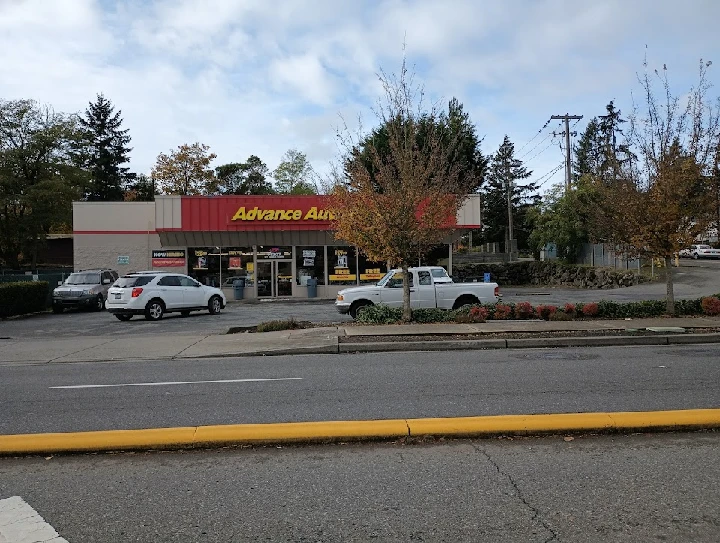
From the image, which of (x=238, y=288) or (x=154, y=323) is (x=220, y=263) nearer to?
(x=238, y=288)

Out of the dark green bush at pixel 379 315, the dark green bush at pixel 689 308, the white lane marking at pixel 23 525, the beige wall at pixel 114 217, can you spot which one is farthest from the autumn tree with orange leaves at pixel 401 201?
the beige wall at pixel 114 217

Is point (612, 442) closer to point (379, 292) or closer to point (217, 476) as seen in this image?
point (217, 476)

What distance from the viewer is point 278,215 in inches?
1179

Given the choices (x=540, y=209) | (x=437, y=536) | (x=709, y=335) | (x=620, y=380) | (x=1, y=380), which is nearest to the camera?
(x=437, y=536)

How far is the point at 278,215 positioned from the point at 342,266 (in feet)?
13.9

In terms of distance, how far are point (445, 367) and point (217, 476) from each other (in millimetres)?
5673

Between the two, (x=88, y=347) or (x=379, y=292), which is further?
(x=379, y=292)

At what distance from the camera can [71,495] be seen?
14.9ft

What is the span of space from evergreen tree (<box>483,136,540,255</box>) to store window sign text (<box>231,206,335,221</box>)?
4001cm

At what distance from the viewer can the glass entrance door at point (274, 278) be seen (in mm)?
30875

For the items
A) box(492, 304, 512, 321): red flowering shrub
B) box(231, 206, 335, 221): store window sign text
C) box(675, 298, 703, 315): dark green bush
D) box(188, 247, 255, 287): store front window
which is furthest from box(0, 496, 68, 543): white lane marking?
box(188, 247, 255, 287): store front window

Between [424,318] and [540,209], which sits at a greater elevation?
[540,209]

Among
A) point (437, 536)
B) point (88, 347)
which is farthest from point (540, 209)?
point (437, 536)

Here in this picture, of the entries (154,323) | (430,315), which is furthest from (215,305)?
(430,315)
